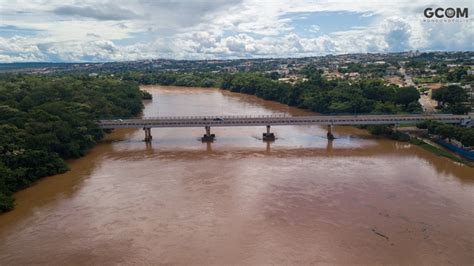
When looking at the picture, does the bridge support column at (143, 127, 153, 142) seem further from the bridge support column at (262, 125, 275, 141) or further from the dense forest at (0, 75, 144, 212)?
the bridge support column at (262, 125, 275, 141)

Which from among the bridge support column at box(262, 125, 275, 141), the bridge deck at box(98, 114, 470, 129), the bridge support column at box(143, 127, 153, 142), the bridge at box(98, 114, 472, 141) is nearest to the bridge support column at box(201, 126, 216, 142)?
the bridge at box(98, 114, 472, 141)

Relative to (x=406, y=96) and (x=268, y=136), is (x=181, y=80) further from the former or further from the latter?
(x=268, y=136)

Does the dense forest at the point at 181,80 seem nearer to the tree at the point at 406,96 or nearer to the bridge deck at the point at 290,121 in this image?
the tree at the point at 406,96

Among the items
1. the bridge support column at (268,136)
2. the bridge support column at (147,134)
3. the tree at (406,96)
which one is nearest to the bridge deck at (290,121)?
the bridge support column at (147,134)

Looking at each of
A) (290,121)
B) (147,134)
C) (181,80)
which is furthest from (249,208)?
(181,80)

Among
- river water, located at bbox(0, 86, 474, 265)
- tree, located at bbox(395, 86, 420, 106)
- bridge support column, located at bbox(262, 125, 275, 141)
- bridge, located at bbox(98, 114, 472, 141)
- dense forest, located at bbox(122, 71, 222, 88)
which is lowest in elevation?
river water, located at bbox(0, 86, 474, 265)

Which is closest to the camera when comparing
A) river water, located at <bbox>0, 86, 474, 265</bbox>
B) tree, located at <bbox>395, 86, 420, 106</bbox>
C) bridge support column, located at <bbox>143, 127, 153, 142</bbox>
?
river water, located at <bbox>0, 86, 474, 265</bbox>

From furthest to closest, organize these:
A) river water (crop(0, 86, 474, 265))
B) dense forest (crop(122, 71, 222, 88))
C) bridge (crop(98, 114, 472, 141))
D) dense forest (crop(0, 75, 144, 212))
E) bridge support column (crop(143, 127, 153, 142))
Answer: dense forest (crop(122, 71, 222, 88))
bridge support column (crop(143, 127, 153, 142))
bridge (crop(98, 114, 472, 141))
dense forest (crop(0, 75, 144, 212))
river water (crop(0, 86, 474, 265))
